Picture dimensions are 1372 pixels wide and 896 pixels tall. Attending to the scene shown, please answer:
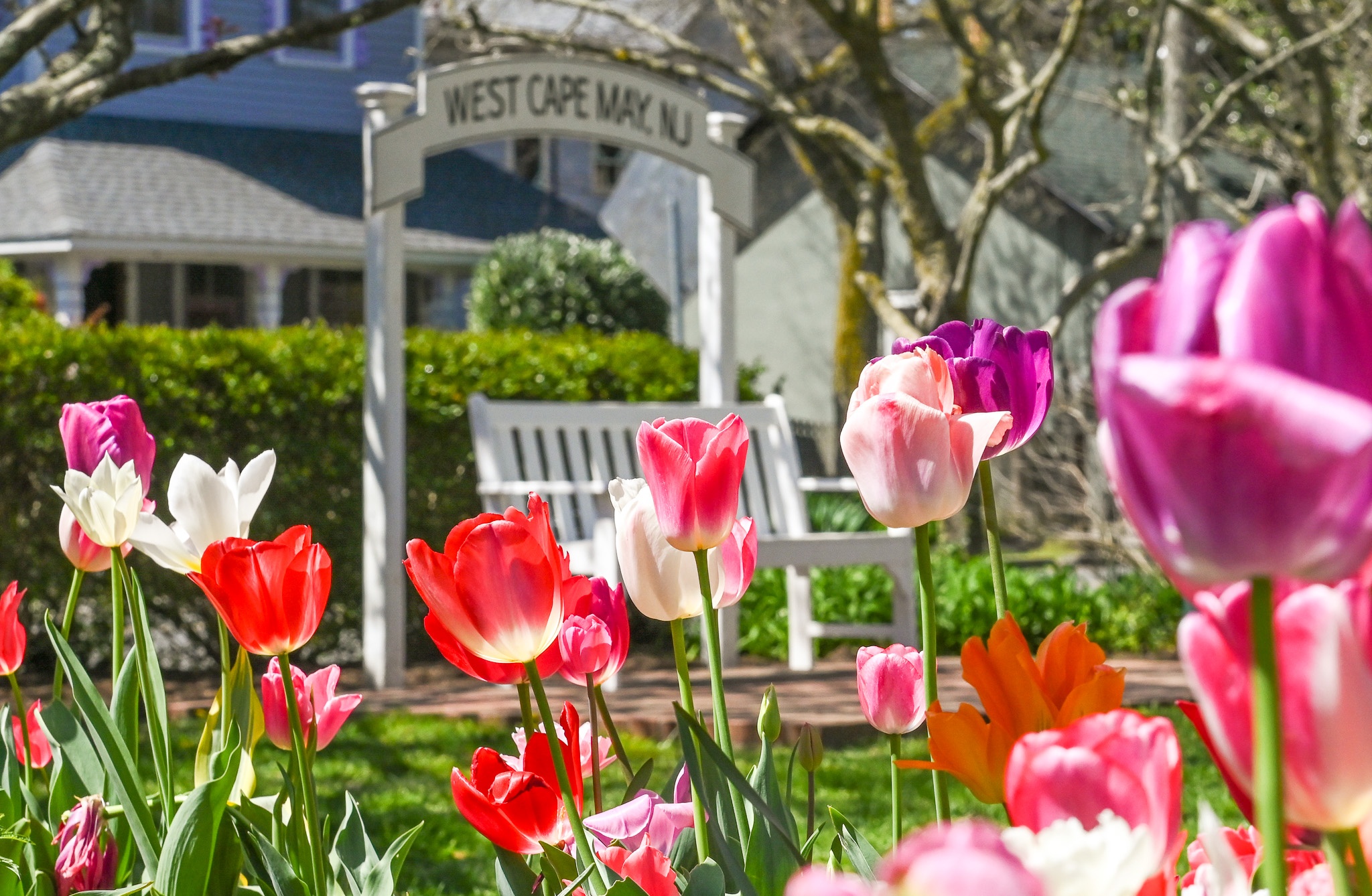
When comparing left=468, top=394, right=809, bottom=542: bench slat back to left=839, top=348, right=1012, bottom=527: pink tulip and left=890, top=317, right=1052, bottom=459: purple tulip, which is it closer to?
left=890, top=317, right=1052, bottom=459: purple tulip

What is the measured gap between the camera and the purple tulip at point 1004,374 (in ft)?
3.21

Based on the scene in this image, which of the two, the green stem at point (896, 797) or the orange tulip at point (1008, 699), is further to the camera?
the green stem at point (896, 797)

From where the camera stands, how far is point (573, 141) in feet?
70.2

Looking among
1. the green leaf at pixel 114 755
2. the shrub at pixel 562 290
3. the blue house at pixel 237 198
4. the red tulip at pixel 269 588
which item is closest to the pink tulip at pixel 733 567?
the red tulip at pixel 269 588

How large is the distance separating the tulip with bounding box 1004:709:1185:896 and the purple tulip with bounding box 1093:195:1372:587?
0.11 metres

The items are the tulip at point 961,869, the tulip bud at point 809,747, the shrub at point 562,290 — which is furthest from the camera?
the shrub at point 562,290

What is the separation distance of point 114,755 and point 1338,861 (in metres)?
0.84

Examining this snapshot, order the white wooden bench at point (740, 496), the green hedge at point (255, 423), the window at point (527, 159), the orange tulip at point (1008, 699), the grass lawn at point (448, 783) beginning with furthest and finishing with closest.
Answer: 1. the window at point (527, 159)
2. the white wooden bench at point (740, 496)
3. the green hedge at point (255, 423)
4. the grass lawn at point (448, 783)
5. the orange tulip at point (1008, 699)

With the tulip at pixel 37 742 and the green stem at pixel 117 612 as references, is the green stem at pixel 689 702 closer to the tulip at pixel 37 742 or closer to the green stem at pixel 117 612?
the green stem at pixel 117 612

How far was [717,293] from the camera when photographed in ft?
23.1

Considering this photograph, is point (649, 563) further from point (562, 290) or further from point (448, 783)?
point (562, 290)

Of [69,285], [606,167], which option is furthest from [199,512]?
[606,167]

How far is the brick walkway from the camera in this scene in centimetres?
515

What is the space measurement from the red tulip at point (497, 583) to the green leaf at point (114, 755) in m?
0.35
